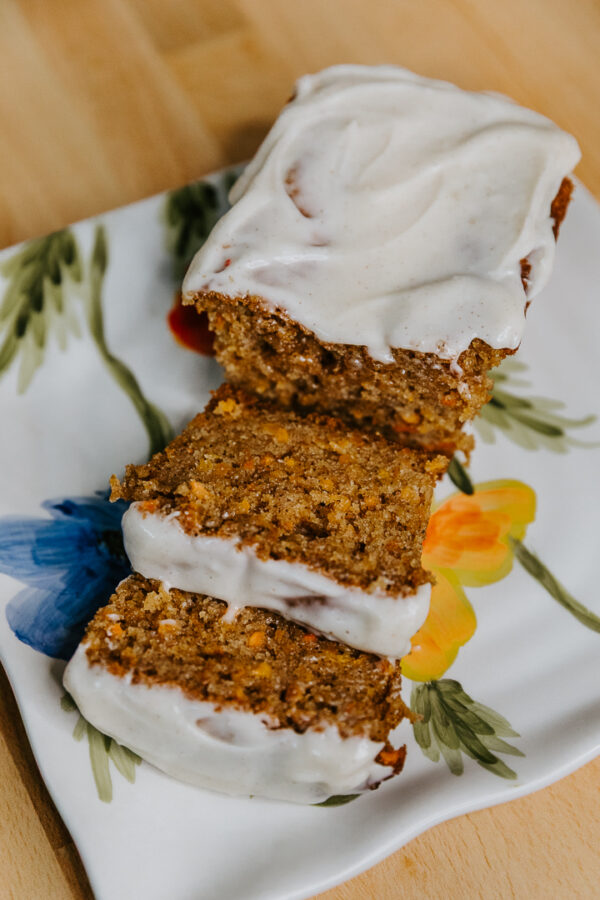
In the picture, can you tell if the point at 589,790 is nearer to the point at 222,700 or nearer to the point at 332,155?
the point at 222,700

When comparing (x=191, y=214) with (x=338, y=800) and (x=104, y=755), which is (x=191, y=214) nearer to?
(x=104, y=755)

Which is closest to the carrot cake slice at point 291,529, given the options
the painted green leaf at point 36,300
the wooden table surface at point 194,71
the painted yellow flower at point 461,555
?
the painted yellow flower at point 461,555

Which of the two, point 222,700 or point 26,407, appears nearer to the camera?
point 222,700

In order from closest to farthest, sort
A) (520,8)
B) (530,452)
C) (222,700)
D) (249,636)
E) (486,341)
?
(222,700), (249,636), (486,341), (530,452), (520,8)

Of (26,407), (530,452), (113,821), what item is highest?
(26,407)

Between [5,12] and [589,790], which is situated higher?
[5,12]

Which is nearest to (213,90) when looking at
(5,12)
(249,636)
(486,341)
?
(5,12)

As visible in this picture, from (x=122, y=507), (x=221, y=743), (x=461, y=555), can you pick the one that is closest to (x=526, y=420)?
(x=461, y=555)
